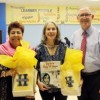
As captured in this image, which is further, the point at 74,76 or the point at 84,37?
the point at 84,37

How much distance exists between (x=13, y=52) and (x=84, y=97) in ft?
3.07

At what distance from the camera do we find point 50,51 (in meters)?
2.34

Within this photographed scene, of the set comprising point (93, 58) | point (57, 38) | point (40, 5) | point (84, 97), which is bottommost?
point (84, 97)

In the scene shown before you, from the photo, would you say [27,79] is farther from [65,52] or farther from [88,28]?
[88,28]

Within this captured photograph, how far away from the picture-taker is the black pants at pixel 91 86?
2459mm

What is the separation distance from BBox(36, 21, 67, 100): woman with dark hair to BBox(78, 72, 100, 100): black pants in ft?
0.86

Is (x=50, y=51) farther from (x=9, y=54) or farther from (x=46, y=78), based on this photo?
(x=9, y=54)

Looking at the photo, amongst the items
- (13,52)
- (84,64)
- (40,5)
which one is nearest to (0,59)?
(13,52)

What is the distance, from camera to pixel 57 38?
7.79ft

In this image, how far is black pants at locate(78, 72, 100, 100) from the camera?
246 cm

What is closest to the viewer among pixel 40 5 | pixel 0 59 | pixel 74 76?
pixel 0 59

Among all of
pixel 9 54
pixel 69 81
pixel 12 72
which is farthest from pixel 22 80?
pixel 69 81

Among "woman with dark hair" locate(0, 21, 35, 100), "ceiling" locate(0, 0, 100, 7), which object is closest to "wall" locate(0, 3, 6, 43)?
"ceiling" locate(0, 0, 100, 7)

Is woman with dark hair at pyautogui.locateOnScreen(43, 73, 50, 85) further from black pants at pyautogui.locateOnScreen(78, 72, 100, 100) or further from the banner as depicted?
the banner
